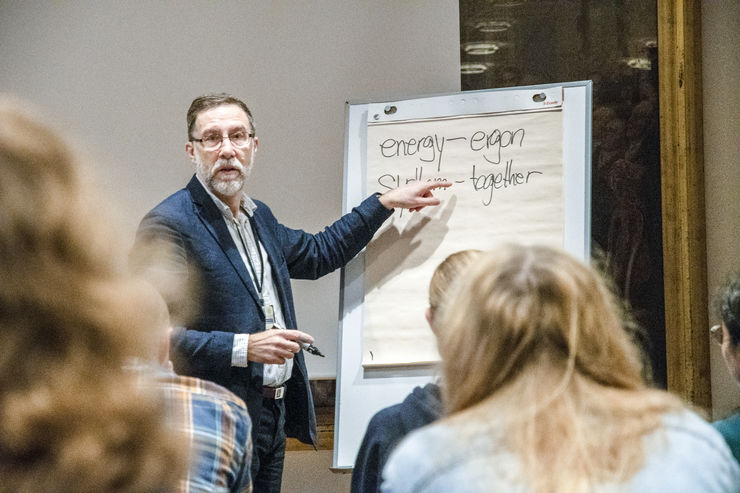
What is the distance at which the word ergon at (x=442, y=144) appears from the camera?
2738mm

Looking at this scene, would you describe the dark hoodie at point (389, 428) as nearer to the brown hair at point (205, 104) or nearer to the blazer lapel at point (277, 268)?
the blazer lapel at point (277, 268)

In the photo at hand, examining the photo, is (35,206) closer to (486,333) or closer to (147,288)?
(147,288)

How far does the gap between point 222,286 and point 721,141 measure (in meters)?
1.84

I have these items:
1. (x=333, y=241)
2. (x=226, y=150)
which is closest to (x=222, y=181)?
(x=226, y=150)

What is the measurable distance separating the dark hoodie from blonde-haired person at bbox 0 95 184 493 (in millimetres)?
1053

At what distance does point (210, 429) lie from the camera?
1063 millimetres

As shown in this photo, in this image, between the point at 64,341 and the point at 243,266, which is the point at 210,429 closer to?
the point at 64,341

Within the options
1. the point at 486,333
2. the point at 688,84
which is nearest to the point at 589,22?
the point at 688,84

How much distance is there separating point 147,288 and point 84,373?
0.11 metres

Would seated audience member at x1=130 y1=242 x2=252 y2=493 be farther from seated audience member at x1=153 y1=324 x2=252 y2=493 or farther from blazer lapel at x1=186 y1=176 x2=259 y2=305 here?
blazer lapel at x1=186 y1=176 x2=259 y2=305

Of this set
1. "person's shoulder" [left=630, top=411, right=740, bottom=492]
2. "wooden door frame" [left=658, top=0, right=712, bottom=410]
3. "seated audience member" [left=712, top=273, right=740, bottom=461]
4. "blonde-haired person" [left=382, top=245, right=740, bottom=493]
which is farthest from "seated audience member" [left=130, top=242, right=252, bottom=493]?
"wooden door frame" [left=658, top=0, right=712, bottom=410]

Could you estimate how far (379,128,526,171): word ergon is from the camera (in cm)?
274

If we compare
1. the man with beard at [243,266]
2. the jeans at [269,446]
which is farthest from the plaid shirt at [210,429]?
the jeans at [269,446]

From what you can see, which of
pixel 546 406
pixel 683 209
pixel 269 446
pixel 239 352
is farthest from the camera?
pixel 683 209
